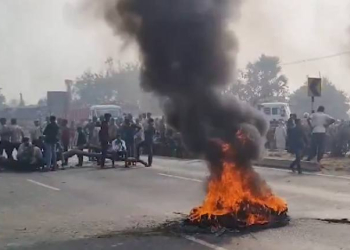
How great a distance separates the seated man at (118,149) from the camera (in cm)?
1805

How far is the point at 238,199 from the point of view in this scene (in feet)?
24.8

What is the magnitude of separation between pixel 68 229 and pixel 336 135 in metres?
13.9

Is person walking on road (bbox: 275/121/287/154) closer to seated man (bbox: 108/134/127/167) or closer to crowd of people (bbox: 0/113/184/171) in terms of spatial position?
crowd of people (bbox: 0/113/184/171)

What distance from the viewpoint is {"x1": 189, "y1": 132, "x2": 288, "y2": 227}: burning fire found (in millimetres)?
7367

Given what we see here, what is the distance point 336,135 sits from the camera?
19703 millimetres

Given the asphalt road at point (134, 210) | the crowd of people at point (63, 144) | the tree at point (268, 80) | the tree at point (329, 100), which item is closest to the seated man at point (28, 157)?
the crowd of people at point (63, 144)

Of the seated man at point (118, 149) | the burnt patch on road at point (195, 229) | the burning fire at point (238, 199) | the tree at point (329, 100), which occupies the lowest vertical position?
the burnt patch on road at point (195, 229)

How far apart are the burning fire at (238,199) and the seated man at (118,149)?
34.0 feet

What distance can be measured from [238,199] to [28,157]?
1059 centimetres

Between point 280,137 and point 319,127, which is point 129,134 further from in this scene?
point 280,137

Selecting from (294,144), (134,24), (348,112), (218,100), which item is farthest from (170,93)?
(348,112)

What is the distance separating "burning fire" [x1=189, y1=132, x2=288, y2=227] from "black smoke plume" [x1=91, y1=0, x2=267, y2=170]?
7.3 inches

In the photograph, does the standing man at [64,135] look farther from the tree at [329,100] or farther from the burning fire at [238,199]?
the tree at [329,100]

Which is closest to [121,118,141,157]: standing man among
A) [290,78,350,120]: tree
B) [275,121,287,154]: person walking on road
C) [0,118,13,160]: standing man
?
[0,118,13,160]: standing man
